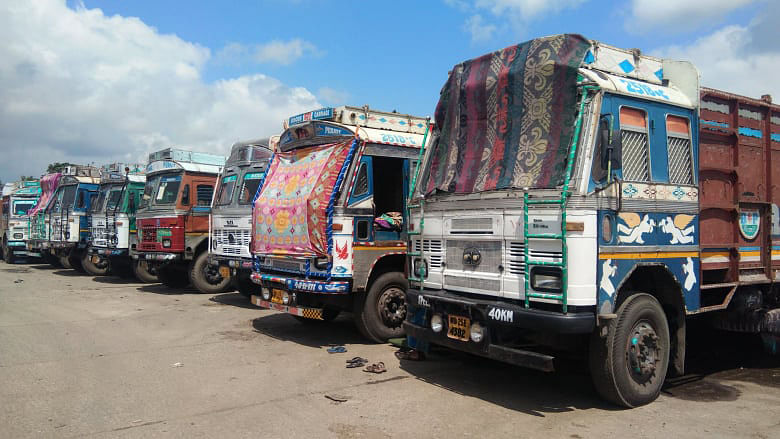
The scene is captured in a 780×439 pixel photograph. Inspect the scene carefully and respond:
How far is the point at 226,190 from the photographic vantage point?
12.1 m

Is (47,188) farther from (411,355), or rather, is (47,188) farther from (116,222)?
(411,355)

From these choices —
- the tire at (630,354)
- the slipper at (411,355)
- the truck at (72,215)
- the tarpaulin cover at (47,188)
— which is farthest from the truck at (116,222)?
the tire at (630,354)

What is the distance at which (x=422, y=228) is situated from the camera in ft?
21.5

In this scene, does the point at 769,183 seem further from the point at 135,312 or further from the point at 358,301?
the point at 135,312

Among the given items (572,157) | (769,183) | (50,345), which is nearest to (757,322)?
(769,183)

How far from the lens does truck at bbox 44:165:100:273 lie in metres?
18.9

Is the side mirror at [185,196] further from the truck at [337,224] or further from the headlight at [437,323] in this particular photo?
the headlight at [437,323]

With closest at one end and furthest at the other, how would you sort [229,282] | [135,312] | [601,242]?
[601,242] → [135,312] → [229,282]

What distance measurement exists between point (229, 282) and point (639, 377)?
10.7 metres

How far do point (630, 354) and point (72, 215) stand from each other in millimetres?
18560

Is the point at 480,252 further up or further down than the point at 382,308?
further up

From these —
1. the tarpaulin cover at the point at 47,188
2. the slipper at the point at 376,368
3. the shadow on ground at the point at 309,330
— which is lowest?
the slipper at the point at 376,368

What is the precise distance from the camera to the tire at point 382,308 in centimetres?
817

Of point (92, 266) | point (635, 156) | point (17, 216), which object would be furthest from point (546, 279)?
point (17, 216)
